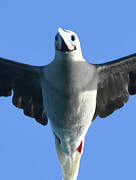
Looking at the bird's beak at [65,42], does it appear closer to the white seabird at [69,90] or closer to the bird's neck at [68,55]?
the white seabird at [69,90]

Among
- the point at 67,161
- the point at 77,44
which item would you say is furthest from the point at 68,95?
the point at 67,161

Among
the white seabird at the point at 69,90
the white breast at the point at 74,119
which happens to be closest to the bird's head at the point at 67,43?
the white seabird at the point at 69,90

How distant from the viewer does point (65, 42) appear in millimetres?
13438

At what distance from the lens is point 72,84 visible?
14.0 m

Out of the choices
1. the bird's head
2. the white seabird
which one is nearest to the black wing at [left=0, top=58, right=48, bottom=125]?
the white seabird

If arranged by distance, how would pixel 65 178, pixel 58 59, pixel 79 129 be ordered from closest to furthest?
pixel 58 59
pixel 79 129
pixel 65 178

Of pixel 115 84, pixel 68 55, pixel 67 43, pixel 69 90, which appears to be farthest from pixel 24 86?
pixel 67 43

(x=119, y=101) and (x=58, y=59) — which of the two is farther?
(x=119, y=101)

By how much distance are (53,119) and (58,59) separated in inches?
67.3

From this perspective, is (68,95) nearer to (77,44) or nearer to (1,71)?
(77,44)

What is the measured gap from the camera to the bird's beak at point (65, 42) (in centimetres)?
1345

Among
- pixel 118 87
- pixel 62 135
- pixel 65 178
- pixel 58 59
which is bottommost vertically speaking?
pixel 65 178

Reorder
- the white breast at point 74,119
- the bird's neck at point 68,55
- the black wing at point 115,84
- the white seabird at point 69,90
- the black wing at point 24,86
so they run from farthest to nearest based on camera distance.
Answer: the black wing at point 24,86
the black wing at point 115,84
the white breast at point 74,119
the white seabird at point 69,90
the bird's neck at point 68,55

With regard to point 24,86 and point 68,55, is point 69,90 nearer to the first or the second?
point 68,55
